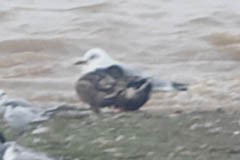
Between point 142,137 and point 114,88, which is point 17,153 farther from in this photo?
point 114,88

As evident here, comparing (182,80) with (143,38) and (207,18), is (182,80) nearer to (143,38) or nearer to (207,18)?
(143,38)

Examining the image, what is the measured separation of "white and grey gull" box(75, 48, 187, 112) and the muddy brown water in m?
0.23

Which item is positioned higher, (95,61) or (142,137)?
(95,61)

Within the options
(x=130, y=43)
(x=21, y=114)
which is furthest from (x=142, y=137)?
(x=130, y=43)

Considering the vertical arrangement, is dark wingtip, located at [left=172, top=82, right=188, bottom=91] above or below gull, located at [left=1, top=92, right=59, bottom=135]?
below

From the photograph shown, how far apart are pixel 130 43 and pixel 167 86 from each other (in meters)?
1.39

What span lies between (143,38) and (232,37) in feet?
1.68

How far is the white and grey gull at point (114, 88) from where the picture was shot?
431 cm

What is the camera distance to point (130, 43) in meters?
5.98

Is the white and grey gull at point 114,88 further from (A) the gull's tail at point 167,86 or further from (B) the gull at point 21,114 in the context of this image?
(B) the gull at point 21,114

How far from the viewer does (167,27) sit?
632cm

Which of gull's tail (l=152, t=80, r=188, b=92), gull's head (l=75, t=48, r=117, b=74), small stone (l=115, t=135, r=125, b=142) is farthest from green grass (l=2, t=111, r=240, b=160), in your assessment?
gull's head (l=75, t=48, r=117, b=74)

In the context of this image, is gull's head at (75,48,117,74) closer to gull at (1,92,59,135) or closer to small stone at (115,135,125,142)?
gull at (1,92,59,135)

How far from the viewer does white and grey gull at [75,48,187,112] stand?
14.1 feet
